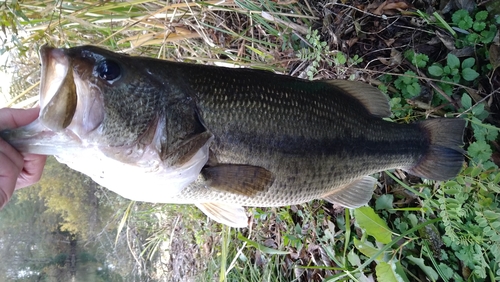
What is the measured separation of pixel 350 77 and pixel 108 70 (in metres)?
1.41

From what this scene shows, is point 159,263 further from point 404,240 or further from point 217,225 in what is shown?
point 404,240

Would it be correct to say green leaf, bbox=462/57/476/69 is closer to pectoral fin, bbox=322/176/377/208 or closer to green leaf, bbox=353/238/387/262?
pectoral fin, bbox=322/176/377/208

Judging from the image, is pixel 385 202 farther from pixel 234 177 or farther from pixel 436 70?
pixel 234 177

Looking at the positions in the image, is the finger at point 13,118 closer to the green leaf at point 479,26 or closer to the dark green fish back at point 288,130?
the dark green fish back at point 288,130

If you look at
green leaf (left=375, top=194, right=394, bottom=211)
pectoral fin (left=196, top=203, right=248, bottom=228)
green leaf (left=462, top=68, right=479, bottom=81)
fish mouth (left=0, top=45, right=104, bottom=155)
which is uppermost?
fish mouth (left=0, top=45, right=104, bottom=155)

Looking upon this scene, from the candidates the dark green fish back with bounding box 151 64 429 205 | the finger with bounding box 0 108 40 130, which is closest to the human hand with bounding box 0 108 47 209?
the finger with bounding box 0 108 40 130

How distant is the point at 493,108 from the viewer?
6.29ft

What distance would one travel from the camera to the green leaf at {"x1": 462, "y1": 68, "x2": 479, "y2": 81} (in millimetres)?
1907

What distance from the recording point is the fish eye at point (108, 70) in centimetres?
123

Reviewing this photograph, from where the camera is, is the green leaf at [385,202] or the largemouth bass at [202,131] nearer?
the largemouth bass at [202,131]

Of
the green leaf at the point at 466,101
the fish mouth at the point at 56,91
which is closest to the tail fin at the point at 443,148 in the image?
the green leaf at the point at 466,101

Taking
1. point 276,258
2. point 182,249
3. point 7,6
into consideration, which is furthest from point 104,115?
point 182,249

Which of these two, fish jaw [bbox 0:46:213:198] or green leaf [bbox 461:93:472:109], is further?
green leaf [bbox 461:93:472:109]

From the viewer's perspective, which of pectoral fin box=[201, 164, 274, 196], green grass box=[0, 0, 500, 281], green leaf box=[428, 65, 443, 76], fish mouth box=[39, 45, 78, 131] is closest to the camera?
fish mouth box=[39, 45, 78, 131]
